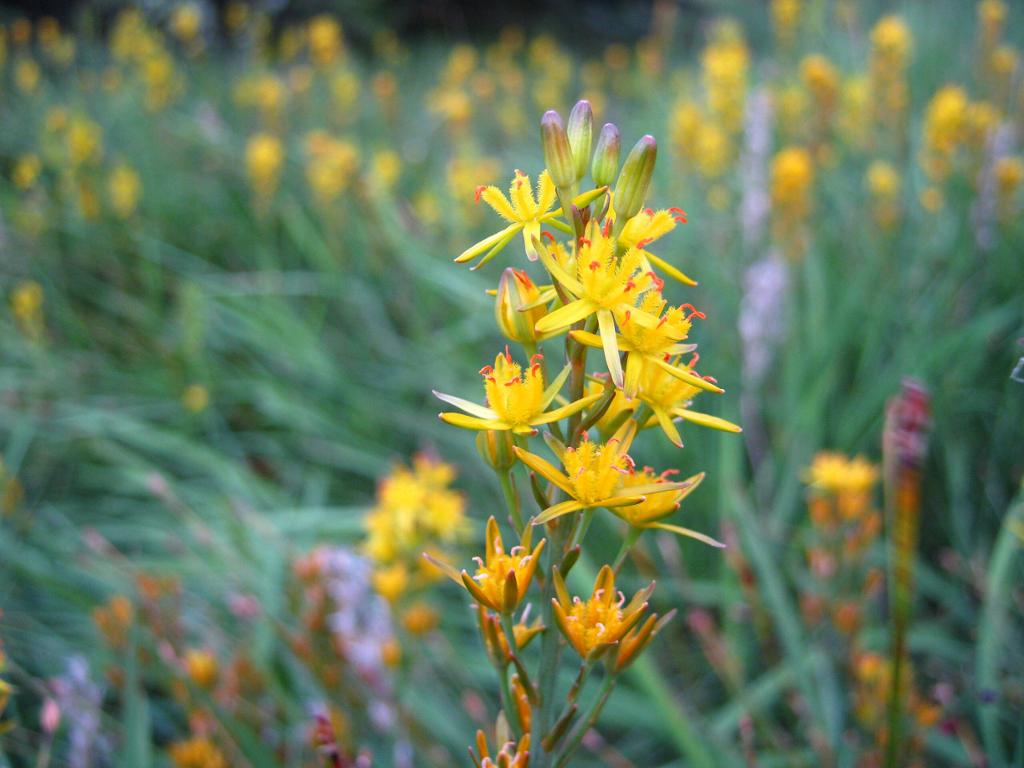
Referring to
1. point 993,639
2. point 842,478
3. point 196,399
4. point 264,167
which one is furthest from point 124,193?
point 993,639

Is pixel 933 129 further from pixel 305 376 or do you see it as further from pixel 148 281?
pixel 148 281

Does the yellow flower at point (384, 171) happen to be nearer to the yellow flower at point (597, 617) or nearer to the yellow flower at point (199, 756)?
the yellow flower at point (199, 756)

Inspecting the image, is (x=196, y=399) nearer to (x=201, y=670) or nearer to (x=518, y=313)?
(x=201, y=670)

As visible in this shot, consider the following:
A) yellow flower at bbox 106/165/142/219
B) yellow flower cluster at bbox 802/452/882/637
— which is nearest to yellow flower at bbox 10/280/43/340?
yellow flower at bbox 106/165/142/219

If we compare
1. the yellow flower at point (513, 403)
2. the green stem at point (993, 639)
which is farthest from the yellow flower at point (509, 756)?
the green stem at point (993, 639)

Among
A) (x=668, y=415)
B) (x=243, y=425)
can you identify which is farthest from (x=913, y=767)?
(x=243, y=425)

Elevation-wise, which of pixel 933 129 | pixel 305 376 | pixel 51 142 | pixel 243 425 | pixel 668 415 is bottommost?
pixel 243 425
